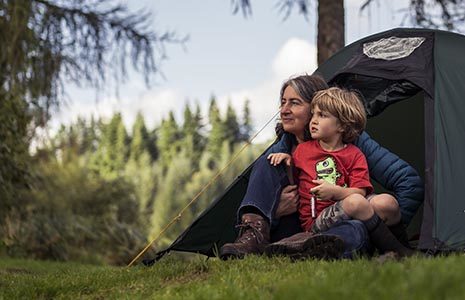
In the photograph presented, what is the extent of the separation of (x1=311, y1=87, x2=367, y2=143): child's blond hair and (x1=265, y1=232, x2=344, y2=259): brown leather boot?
0.89 metres

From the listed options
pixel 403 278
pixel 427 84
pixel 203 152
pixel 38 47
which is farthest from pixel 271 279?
pixel 203 152

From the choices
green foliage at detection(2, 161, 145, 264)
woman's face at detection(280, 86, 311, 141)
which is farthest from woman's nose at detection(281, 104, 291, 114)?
green foliage at detection(2, 161, 145, 264)

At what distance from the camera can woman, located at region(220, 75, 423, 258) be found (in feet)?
15.9

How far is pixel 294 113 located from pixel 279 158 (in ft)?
1.30

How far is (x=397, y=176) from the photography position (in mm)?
5270

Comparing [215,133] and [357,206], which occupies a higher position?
[357,206]

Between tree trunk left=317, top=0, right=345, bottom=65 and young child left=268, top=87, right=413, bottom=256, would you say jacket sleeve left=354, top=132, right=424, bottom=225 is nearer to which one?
young child left=268, top=87, right=413, bottom=256

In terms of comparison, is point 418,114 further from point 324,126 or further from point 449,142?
point 324,126

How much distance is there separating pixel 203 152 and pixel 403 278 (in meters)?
72.3

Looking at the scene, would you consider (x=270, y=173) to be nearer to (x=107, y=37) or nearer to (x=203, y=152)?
(x=107, y=37)

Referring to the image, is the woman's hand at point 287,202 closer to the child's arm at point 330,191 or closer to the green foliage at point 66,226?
the child's arm at point 330,191

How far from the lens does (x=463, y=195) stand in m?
4.85

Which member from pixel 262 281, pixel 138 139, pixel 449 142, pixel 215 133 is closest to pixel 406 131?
pixel 449 142

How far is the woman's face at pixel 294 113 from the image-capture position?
17.4 ft
